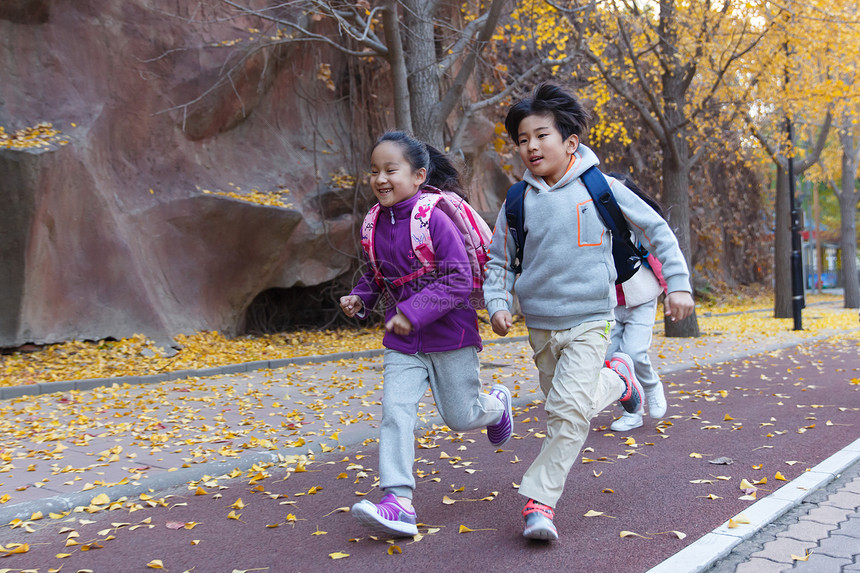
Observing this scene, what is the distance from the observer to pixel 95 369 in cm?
941

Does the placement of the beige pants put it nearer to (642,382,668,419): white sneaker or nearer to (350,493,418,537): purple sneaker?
(350,493,418,537): purple sneaker

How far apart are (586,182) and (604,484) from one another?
1.85m

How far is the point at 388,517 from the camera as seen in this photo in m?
3.37

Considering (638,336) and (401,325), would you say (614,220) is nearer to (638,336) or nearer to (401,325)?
(401,325)

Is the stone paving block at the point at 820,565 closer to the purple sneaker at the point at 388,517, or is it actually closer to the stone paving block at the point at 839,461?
the stone paving block at the point at 839,461

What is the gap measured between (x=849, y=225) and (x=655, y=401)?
2181cm

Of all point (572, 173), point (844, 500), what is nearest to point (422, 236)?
point (572, 173)

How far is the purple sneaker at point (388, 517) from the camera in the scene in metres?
3.27

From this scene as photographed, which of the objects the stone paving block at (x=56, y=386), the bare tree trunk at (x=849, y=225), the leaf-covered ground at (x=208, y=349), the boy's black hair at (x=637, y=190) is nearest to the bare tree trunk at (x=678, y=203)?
the leaf-covered ground at (x=208, y=349)

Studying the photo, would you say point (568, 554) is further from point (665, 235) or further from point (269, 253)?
point (269, 253)

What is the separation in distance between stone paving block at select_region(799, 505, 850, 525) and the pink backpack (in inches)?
79.6

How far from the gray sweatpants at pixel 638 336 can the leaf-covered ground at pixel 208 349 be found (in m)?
5.89

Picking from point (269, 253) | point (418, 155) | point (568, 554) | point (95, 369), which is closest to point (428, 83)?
point (269, 253)

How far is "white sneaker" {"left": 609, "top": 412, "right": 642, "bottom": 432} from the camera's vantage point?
5.95 m
